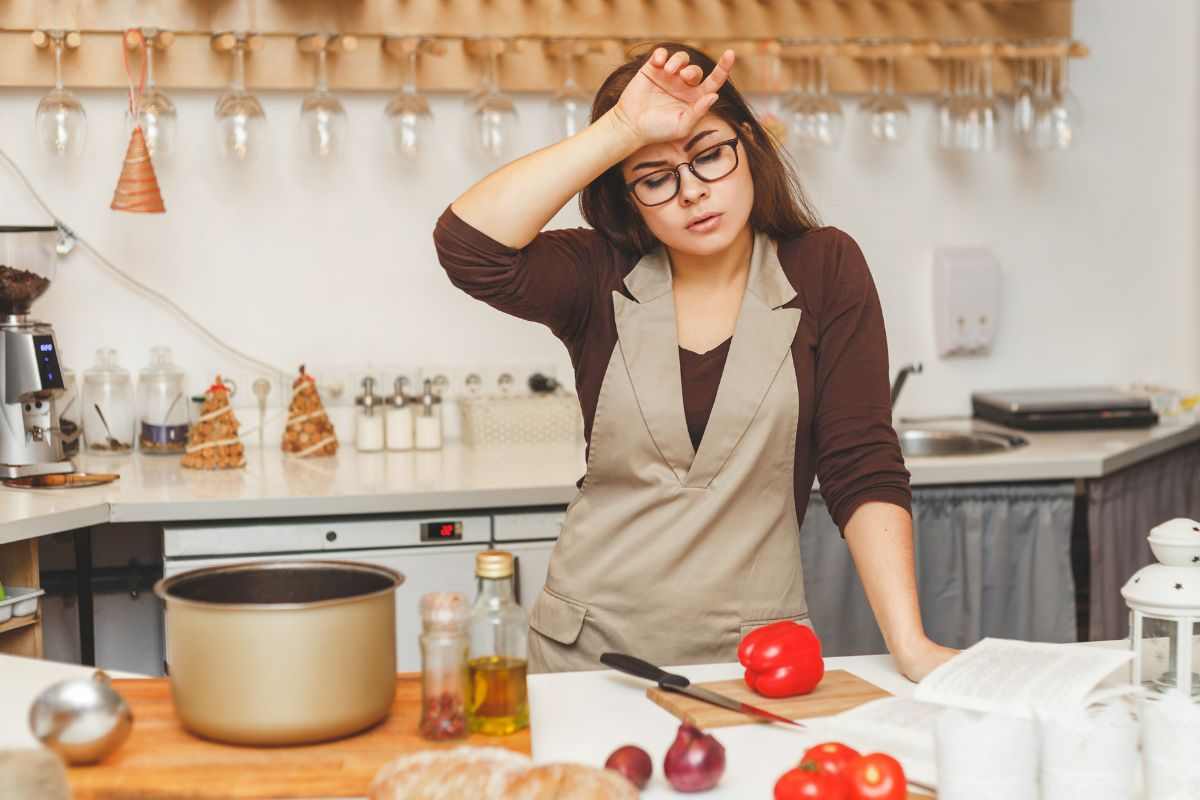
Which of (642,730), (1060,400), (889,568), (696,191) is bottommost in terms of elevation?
(642,730)

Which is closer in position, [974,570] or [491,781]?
[491,781]

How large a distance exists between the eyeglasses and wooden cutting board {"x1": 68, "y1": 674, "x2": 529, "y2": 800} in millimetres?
755

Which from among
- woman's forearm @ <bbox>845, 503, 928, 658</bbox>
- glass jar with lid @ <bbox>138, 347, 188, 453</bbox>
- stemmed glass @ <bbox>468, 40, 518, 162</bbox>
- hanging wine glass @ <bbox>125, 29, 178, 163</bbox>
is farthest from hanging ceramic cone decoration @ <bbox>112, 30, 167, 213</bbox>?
woman's forearm @ <bbox>845, 503, 928, 658</bbox>

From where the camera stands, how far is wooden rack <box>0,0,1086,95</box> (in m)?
3.12

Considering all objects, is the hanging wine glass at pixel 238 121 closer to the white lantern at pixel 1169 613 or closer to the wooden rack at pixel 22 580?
the wooden rack at pixel 22 580

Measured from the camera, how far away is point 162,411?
3139 mm

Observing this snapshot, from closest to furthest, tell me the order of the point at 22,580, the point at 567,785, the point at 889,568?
the point at 567,785 < the point at 889,568 < the point at 22,580

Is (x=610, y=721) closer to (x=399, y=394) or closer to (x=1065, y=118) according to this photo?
(x=399, y=394)

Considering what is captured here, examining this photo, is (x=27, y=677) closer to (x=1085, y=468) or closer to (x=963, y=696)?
(x=963, y=696)

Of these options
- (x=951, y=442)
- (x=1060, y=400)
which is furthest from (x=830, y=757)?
(x=1060, y=400)

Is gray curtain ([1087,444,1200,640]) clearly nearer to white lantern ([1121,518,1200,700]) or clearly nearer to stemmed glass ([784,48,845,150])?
stemmed glass ([784,48,845,150])

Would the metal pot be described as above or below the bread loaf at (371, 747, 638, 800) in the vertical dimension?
above

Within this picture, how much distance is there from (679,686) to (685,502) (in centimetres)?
41

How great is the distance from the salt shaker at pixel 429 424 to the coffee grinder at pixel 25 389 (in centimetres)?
79
